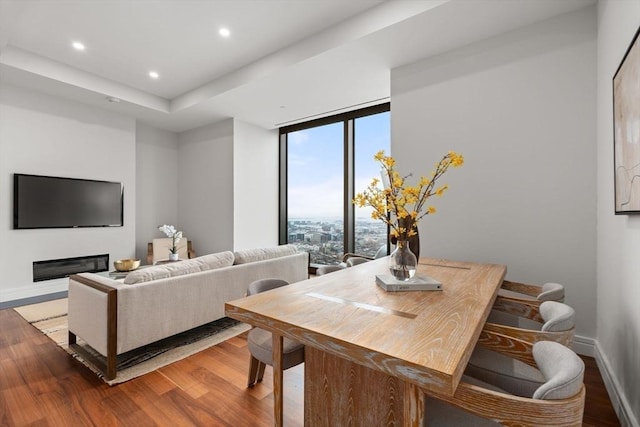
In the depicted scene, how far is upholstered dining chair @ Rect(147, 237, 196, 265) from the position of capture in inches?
206

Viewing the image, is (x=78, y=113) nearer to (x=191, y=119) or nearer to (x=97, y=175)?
(x=97, y=175)

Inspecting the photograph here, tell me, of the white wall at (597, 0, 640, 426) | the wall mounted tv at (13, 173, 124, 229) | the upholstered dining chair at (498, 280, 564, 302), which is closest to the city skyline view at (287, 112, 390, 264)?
the upholstered dining chair at (498, 280, 564, 302)

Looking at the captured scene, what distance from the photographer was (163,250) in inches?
210

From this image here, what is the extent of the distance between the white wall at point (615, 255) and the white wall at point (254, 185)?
15.0 ft

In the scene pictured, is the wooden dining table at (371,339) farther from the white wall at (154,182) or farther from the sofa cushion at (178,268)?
the white wall at (154,182)

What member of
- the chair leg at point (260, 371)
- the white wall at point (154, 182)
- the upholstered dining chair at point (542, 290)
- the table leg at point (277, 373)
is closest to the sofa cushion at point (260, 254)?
the chair leg at point (260, 371)

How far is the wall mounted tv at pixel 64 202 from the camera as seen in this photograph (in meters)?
4.02

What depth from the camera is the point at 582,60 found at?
240 cm

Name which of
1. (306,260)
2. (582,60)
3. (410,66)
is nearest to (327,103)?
(410,66)

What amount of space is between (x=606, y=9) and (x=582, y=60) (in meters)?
0.40

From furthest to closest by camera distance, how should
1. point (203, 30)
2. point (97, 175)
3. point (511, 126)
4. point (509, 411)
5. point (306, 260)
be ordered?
point (97, 175) < point (306, 260) < point (203, 30) < point (511, 126) < point (509, 411)

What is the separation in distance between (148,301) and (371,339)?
1.95 meters

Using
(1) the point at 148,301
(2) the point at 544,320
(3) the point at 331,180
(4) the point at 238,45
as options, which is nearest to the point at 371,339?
(2) the point at 544,320

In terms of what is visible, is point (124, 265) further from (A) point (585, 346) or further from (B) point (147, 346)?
(A) point (585, 346)
